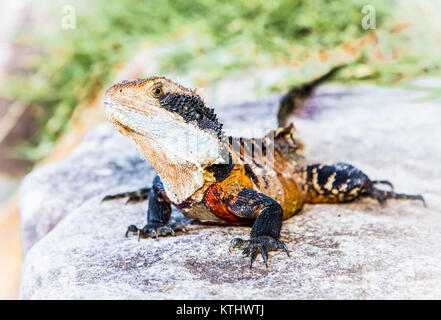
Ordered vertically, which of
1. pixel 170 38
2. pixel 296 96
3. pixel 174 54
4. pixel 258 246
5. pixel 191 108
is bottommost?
pixel 258 246

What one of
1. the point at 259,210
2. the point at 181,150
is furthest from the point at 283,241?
the point at 181,150

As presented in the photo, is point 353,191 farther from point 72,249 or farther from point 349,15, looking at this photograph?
point 349,15

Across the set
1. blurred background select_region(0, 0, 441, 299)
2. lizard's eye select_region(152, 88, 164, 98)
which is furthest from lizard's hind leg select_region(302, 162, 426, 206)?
blurred background select_region(0, 0, 441, 299)

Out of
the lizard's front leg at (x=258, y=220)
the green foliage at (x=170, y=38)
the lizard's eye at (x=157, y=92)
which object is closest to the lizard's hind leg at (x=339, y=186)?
the lizard's front leg at (x=258, y=220)

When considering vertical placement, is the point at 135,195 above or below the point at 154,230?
above

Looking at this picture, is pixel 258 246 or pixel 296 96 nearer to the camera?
pixel 258 246

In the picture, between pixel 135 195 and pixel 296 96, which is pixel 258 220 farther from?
pixel 296 96

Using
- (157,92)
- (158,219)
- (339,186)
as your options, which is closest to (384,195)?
(339,186)
